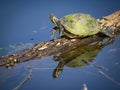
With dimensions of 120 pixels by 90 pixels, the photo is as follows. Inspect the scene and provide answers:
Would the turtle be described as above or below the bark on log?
above

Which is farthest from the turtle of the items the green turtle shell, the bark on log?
the bark on log

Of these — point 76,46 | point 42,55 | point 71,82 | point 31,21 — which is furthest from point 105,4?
point 71,82

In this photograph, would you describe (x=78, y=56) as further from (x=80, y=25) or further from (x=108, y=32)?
(x=108, y=32)

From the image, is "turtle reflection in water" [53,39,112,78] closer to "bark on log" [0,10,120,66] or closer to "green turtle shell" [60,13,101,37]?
"bark on log" [0,10,120,66]

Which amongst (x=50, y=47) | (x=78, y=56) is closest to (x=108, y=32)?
(x=78, y=56)

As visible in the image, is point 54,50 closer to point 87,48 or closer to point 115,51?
point 87,48

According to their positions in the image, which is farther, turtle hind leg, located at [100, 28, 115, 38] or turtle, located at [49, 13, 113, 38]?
turtle hind leg, located at [100, 28, 115, 38]
